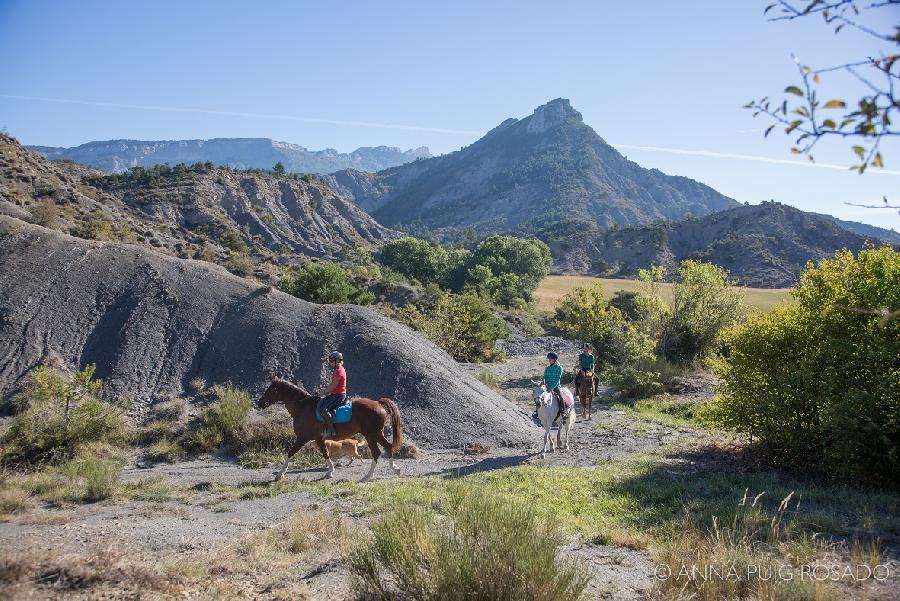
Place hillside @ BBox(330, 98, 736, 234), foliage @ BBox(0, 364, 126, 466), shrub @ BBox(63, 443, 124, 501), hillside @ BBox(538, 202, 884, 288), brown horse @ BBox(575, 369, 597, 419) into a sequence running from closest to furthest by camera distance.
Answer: shrub @ BBox(63, 443, 124, 501) < foliage @ BBox(0, 364, 126, 466) < brown horse @ BBox(575, 369, 597, 419) < hillside @ BBox(538, 202, 884, 288) < hillside @ BBox(330, 98, 736, 234)

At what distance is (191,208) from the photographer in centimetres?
6172

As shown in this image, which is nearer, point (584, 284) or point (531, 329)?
point (531, 329)

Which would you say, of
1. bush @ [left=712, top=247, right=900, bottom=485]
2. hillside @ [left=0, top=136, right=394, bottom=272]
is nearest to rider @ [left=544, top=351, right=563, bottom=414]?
bush @ [left=712, top=247, right=900, bottom=485]

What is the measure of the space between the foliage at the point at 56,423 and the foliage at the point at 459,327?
15175mm

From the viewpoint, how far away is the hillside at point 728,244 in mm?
81188

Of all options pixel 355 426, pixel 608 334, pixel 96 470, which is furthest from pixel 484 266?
pixel 96 470

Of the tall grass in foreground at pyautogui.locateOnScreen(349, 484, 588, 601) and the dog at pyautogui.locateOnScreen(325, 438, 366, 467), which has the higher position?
the tall grass in foreground at pyautogui.locateOnScreen(349, 484, 588, 601)

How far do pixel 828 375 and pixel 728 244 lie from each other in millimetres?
88808

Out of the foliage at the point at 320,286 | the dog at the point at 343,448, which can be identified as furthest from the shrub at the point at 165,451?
the foliage at the point at 320,286

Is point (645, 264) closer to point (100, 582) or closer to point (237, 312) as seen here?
point (237, 312)

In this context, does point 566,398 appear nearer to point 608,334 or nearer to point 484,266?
point 608,334

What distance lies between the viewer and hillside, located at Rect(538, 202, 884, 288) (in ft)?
266

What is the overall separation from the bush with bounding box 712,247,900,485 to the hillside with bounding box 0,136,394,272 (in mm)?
27798

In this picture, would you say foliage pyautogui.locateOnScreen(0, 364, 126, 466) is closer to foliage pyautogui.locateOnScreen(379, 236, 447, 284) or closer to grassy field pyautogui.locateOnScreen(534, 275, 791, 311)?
grassy field pyautogui.locateOnScreen(534, 275, 791, 311)
